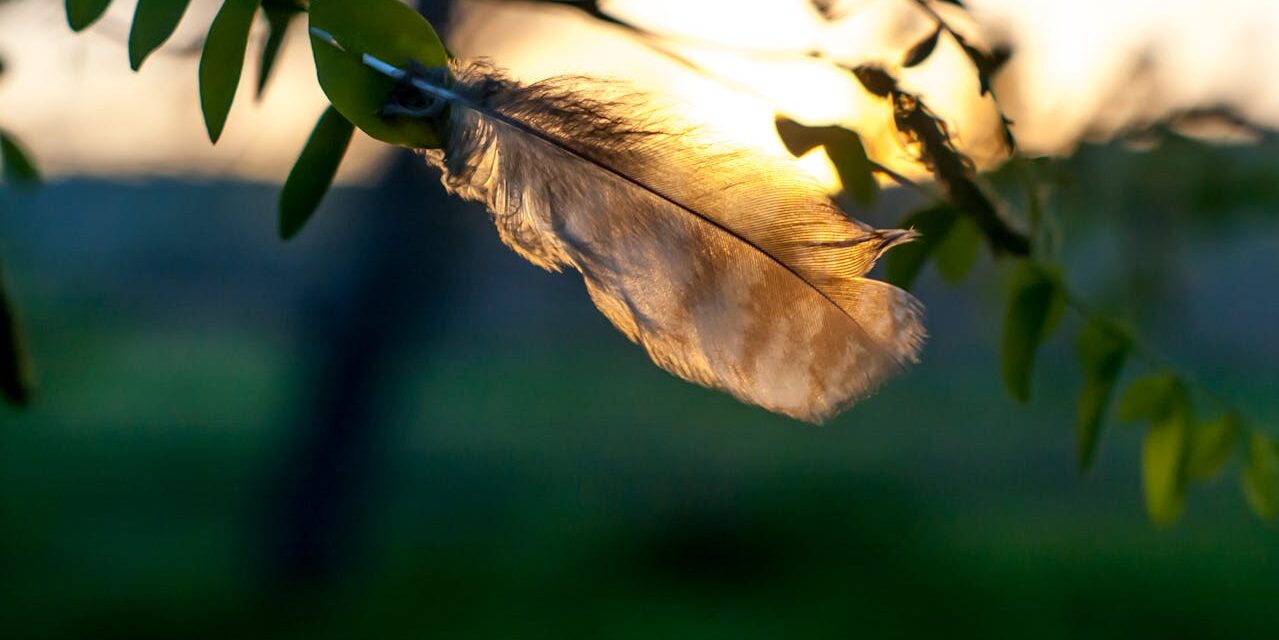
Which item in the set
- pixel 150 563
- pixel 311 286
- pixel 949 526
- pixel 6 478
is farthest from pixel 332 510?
pixel 949 526

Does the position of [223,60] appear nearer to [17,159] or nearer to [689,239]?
[689,239]

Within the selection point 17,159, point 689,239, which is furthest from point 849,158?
point 17,159

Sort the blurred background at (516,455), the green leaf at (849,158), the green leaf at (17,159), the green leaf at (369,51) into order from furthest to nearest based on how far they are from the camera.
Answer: the blurred background at (516,455), the green leaf at (17,159), the green leaf at (849,158), the green leaf at (369,51)

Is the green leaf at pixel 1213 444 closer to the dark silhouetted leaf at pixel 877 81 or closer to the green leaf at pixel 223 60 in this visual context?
the dark silhouetted leaf at pixel 877 81

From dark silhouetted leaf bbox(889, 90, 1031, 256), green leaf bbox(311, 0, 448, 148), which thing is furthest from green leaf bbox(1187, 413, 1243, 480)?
green leaf bbox(311, 0, 448, 148)

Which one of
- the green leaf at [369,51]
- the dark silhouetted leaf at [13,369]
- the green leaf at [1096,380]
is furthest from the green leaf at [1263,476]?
the dark silhouetted leaf at [13,369]

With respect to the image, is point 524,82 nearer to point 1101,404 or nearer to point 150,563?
point 1101,404
